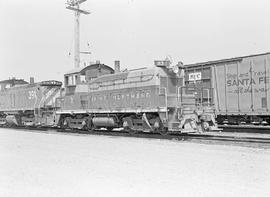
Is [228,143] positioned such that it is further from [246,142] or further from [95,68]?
[95,68]

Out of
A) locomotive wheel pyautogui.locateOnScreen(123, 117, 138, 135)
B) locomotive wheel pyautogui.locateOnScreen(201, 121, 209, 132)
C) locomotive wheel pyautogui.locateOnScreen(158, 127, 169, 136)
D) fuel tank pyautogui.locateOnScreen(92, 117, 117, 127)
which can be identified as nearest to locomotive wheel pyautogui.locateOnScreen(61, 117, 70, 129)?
fuel tank pyautogui.locateOnScreen(92, 117, 117, 127)

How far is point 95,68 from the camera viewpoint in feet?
58.5

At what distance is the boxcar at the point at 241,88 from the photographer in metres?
17.8

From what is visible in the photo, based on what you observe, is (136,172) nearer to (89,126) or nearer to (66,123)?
(89,126)

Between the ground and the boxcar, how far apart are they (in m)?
7.33

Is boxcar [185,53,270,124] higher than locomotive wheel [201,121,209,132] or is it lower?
higher

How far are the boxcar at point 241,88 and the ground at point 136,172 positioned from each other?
7332 millimetres

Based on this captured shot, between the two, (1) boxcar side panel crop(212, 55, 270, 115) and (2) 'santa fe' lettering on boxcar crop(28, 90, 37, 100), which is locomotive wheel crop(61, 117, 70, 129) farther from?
(1) boxcar side panel crop(212, 55, 270, 115)

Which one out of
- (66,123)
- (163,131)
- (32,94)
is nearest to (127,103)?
(163,131)

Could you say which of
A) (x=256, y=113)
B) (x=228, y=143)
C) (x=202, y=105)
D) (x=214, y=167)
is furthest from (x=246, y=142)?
(x=256, y=113)

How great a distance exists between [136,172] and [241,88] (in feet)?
44.1

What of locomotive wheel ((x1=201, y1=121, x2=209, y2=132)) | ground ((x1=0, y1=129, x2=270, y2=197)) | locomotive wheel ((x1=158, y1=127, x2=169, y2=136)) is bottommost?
ground ((x1=0, y1=129, x2=270, y2=197))

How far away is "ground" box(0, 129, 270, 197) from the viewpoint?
561cm

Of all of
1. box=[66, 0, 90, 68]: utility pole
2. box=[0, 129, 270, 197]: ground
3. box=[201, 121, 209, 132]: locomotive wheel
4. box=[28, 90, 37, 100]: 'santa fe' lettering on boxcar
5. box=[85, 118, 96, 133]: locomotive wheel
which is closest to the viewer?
box=[0, 129, 270, 197]: ground
